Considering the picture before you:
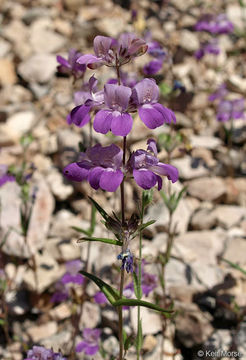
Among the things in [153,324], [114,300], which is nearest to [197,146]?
[153,324]

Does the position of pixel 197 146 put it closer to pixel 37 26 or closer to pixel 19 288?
pixel 19 288

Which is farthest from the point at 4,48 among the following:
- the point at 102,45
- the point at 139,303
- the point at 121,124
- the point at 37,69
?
the point at 139,303

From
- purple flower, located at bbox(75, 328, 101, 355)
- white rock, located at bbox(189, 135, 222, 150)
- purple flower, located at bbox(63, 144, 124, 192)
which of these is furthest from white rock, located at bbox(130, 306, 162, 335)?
white rock, located at bbox(189, 135, 222, 150)

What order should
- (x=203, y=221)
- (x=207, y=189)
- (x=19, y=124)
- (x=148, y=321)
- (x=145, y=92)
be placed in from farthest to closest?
(x=19, y=124)
(x=207, y=189)
(x=203, y=221)
(x=148, y=321)
(x=145, y=92)

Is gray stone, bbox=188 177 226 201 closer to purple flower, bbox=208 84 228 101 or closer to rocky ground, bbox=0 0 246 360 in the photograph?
rocky ground, bbox=0 0 246 360

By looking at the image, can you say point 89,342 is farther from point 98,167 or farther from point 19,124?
point 19,124

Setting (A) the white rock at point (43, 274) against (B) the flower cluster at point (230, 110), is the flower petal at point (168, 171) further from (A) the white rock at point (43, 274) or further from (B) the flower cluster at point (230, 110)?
(B) the flower cluster at point (230, 110)
